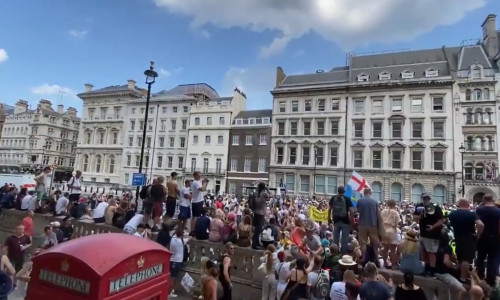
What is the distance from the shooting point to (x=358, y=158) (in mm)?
39562

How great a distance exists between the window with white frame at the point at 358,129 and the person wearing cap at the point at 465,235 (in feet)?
116

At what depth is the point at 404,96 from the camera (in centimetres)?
3822

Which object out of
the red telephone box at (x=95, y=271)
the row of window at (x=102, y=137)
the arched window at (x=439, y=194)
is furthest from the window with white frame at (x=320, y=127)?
the red telephone box at (x=95, y=271)

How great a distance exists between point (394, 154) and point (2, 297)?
39.3 metres

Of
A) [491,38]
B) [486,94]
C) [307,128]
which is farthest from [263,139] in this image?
[491,38]

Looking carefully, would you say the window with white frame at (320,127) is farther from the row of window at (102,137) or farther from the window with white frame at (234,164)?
the row of window at (102,137)

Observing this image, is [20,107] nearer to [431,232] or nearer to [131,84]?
[131,84]

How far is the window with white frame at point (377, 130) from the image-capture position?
3916cm

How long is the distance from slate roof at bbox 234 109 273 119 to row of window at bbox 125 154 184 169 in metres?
11.7

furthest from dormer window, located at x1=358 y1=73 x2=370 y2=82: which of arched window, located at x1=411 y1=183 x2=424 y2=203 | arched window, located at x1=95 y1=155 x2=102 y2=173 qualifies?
arched window, located at x1=95 y1=155 x2=102 y2=173

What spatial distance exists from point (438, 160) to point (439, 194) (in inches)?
152

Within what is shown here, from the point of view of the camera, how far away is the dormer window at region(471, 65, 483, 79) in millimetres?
35062

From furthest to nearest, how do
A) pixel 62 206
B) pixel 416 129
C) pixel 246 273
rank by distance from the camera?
pixel 416 129 → pixel 62 206 → pixel 246 273

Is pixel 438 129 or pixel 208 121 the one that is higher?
pixel 208 121
